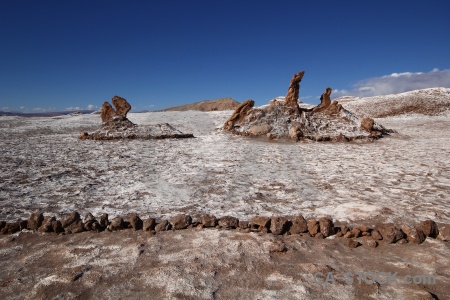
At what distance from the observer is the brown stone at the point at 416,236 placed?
14.3 ft

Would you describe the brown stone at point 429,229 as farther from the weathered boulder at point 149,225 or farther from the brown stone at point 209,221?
→ the weathered boulder at point 149,225

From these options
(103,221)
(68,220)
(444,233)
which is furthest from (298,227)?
(68,220)

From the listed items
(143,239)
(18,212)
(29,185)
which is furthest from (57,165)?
(143,239)

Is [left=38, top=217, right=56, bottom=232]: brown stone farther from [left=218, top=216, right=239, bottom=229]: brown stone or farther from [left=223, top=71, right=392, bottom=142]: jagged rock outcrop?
[left=223, top=71, right=392, bottom=142]: jagged rock outcrop

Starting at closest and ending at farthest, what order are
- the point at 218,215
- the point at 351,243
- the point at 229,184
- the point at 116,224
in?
1. the point at 351,243
2. the point at 116,224
3. the point at 218,215
4. the point at 229,184

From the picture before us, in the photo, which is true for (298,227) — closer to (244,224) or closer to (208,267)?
(244,224)

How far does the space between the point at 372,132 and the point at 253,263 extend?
1668 centimetres

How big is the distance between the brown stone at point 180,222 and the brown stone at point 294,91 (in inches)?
639

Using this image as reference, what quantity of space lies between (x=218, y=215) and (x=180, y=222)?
2.70 ft

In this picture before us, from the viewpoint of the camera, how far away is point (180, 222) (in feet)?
16.2

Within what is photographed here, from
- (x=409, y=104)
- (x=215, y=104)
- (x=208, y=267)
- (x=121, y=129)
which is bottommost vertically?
(x=208, y=267)

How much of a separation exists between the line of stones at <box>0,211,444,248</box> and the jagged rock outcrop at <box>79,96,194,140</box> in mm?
12580

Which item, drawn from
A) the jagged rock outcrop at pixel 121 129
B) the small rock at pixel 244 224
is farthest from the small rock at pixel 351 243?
the jagged rock outcrop at pixel 121 129

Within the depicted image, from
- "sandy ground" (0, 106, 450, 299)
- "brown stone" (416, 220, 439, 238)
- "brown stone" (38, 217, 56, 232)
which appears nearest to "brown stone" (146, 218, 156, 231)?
"sandy ground" (0, 106, 450, 299)
